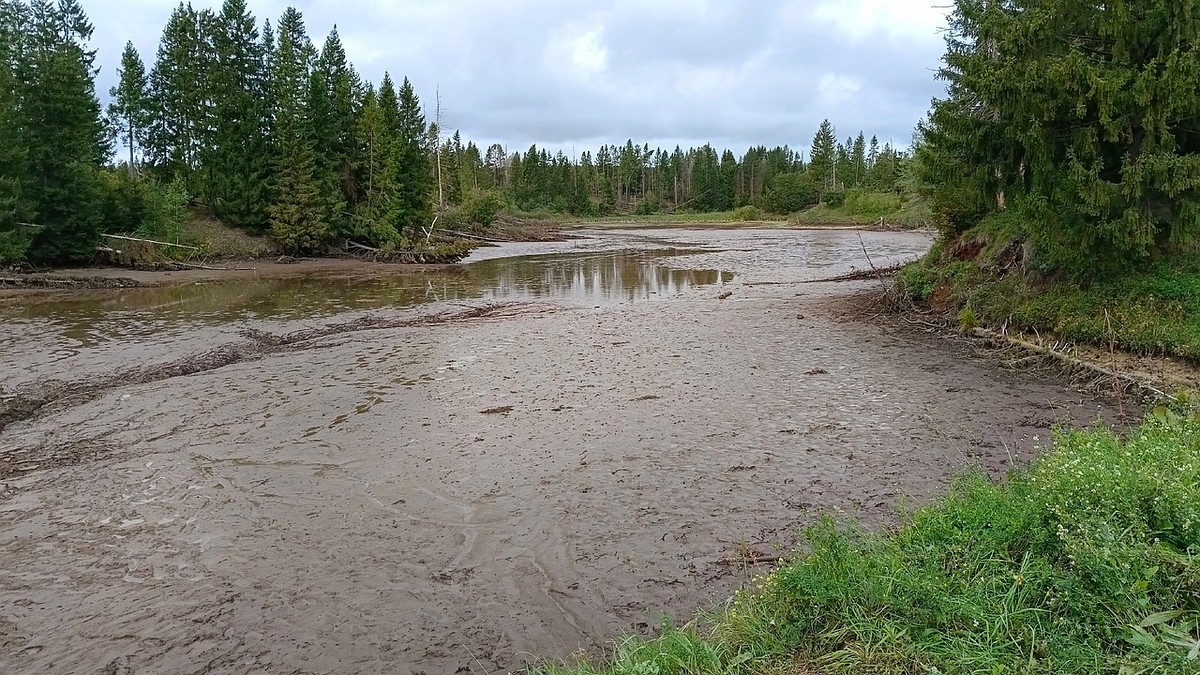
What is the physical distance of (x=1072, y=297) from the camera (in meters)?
12.5

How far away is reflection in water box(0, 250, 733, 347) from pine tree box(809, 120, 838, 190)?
6719 cm

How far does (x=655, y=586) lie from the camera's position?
552 centimetres

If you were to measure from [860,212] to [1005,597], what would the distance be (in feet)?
252

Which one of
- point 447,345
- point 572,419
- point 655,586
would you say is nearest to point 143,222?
point 447,345

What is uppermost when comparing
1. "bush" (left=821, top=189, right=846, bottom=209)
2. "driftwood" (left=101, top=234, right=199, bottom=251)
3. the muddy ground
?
"bush" (left=821, top=189, right=846, bottom=209)

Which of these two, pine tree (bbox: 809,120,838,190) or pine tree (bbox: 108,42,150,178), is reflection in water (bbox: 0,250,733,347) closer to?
pine tree (bbox: 108,42,150,178)

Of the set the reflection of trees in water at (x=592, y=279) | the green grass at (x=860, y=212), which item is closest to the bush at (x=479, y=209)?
the reflection of trees in water at (x=592, y=279)

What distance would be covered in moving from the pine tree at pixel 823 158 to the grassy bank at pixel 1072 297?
80.8 m

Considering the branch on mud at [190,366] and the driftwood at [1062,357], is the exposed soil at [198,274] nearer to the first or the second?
the branch on mud at [190,366]

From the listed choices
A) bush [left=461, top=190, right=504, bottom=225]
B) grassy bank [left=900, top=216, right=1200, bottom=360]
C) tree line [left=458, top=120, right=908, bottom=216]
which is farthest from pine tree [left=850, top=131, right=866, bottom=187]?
grassy bank [left=900, top=216, right=1200, bottom=360]

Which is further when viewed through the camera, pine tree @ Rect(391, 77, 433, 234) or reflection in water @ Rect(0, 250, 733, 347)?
pine tree @ Rect(391, 77, 433, 234)

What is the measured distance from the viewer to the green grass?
66.1 meters

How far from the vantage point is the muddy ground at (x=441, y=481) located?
5070 mm

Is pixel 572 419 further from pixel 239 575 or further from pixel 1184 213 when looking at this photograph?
pixel 1184 213
